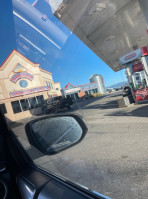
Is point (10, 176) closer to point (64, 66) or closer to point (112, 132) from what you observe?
point (64, 66)

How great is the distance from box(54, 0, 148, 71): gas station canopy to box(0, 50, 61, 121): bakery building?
0.54 meters

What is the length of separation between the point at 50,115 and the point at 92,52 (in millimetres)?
725

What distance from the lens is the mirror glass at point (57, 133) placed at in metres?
1.19

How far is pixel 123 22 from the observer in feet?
5.17

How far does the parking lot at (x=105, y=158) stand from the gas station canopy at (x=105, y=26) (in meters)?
0.57

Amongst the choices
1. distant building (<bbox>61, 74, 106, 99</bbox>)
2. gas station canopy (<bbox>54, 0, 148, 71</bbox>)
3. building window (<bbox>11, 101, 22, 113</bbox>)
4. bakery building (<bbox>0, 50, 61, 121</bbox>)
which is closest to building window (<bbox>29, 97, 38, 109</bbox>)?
bakery building (<bbox>0, 50, 61, 121</bbox>)

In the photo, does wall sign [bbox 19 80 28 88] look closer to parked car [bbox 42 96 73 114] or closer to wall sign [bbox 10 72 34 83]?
wall sign [bbox 10 72 34 83]

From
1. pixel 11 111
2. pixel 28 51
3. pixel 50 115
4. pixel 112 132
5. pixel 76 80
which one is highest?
pixel 28 51

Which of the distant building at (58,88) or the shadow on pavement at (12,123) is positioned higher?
the distant building at (58,88)

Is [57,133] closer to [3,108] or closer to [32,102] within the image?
[32,102]

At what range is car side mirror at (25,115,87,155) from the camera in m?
1.17

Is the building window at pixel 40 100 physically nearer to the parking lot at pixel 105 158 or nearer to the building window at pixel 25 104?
the building window at pixel 25 104

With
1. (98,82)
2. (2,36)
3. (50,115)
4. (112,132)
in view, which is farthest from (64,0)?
(112,132)

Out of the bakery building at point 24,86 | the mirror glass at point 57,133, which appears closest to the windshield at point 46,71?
the bakery building at point 24,86
